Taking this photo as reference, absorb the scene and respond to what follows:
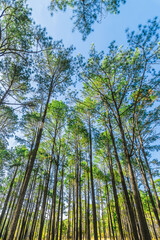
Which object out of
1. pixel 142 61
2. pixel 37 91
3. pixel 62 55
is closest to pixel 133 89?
pixel 142 61

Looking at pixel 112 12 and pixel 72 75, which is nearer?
pixel 112 12

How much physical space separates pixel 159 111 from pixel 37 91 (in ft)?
29.4

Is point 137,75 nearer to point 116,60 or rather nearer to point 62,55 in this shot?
point 116,60

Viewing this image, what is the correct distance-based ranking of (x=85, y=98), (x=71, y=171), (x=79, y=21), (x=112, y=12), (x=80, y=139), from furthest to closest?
(x=71, y=171), (x=80, y=139), (x=85, y=98), (x=79, y=21), (x=112, y=12)

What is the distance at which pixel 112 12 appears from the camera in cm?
495

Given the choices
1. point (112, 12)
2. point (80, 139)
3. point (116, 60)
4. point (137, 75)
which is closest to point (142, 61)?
point (137, 75)

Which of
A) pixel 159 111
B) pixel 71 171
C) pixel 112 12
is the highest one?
pixel 112 12

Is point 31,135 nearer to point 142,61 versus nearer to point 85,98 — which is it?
point 85,98

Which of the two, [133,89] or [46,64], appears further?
[46,64]

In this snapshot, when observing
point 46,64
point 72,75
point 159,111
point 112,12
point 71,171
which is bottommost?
point 71,171

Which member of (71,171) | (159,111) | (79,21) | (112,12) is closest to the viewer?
(112,12)

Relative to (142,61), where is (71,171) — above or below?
below

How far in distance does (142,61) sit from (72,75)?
4659mm

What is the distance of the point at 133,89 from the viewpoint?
6.56m
